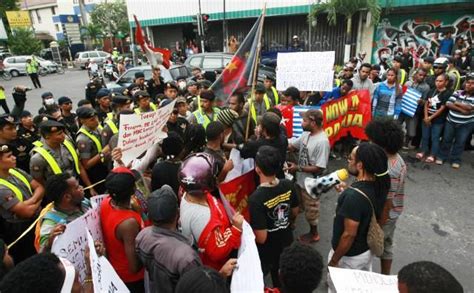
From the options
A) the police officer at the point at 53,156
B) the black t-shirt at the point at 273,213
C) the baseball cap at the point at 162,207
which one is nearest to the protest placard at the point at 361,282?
the black t-shirt at the point at 273,213

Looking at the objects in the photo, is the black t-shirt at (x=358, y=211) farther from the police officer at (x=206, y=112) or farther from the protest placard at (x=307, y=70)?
the protest placard at (x=307, y=70)

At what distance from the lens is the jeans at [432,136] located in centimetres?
641

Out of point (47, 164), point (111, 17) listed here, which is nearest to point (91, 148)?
point (47, 164)

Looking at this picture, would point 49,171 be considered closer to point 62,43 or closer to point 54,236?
point 54,236

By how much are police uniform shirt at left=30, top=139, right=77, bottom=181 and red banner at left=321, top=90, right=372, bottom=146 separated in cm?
398

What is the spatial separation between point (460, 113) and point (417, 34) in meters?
12.3

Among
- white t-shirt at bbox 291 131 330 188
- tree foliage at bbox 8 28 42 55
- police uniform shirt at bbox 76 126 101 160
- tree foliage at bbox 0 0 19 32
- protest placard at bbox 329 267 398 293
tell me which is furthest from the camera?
tree foliage at bbox 0 0 19 32

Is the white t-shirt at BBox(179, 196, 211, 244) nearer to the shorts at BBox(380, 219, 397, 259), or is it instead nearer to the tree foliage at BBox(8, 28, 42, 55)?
the shorts at BBox(380, 219, 397, 259)

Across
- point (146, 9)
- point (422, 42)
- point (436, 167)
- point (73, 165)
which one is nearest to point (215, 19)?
point (146, 9)

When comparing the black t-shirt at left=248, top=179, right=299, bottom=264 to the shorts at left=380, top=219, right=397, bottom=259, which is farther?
the shorts at left=380, top=219, right=397, bottom=259

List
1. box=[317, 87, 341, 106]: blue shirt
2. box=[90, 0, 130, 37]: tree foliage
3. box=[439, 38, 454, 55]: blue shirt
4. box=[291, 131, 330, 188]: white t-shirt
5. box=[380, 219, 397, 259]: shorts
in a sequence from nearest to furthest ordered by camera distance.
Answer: box=[380, 219, 397, 259]: shorts
box=[291, 131, 330, 188]: white t-shirt
box=[317, 87, 341, 106]: blue shirt
box=[439, 38, 454, 55]: blue shirt
box=[90, 0, 130, 37]: tree foliage

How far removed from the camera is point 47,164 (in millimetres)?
3461

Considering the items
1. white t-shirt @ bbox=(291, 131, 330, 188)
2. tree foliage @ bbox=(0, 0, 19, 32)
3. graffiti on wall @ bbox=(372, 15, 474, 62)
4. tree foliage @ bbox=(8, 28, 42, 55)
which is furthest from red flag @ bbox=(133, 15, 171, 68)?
tree foliage @ bbox=(0, 0, 19, 32)

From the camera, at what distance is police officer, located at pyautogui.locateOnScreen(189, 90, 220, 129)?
494cm
